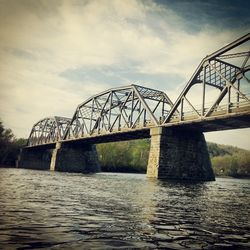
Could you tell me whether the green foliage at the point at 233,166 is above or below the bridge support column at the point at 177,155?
above

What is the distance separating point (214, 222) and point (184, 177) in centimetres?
3352

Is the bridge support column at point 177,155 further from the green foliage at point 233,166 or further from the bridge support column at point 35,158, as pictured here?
the green foliage at point 233,166

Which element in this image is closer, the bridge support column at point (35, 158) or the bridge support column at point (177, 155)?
the bridge support column at point (177, 155)

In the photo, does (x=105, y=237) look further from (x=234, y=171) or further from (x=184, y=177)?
(x=234, y=171)

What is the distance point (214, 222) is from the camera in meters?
8.81

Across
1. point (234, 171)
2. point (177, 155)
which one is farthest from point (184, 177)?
point (234, 171)

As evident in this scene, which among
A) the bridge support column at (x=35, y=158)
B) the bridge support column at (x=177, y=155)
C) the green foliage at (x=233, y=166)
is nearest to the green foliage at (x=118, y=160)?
the bridge support column at (x=35, y=158)

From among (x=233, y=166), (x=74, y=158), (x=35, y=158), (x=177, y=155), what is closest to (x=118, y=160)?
(x=35, y=158)

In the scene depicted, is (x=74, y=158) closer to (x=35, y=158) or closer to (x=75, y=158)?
(x=75, y=158)

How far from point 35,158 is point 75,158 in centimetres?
3831

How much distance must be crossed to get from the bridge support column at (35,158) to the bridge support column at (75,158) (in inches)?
1210

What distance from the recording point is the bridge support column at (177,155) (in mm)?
39688

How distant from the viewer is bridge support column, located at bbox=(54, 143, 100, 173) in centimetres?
7394

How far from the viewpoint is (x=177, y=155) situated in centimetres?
4141
